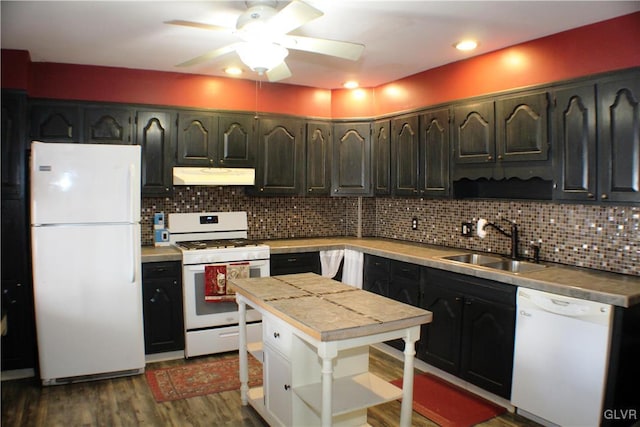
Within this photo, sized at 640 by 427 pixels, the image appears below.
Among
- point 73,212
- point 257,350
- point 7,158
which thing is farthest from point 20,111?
point 257,350

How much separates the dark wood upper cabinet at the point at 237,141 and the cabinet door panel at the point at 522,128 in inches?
89.1

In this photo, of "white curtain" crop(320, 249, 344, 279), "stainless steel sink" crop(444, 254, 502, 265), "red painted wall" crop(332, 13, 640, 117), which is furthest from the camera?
"white curtain" crop(320, 249, 344, 279)

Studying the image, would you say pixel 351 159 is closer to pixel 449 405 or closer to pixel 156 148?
pixel 156 148

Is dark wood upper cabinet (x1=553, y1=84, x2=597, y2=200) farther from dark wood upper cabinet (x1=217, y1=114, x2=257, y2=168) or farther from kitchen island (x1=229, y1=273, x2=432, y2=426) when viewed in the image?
dark wood upper cabinet (x1=217, y1=114, x2=257, y2=168)

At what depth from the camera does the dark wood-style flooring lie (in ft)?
9.64

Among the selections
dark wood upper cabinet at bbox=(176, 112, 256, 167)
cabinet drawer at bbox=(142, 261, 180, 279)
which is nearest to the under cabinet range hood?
dark wood upper cabinet at bbox=(176, 112, 256, 167)

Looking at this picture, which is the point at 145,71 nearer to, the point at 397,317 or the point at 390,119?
the point at 390,119

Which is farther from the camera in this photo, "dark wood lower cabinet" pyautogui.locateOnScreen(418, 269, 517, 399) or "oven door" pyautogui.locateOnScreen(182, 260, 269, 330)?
"oven door" pyautogui.locateOnScreen(182, 260, 269, 330)

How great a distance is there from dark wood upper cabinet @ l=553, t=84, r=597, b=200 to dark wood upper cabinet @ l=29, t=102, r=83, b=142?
370cm

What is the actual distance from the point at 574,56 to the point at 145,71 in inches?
135

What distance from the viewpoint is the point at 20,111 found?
3545mm

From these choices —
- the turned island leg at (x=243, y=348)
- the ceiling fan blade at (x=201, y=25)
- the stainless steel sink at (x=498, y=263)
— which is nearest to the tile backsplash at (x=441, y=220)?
the stainless steel sink at (x=498, y=263)

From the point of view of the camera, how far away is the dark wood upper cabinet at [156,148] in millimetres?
4145

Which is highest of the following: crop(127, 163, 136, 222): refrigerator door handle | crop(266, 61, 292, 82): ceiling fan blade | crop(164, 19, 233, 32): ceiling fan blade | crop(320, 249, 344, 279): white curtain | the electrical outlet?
crop(164, 19, 233, 32): ceiling fan blade
